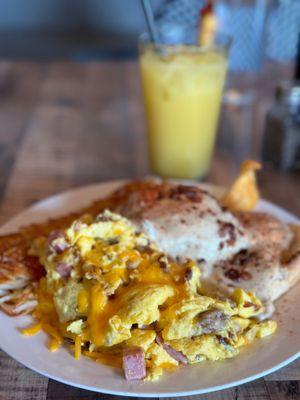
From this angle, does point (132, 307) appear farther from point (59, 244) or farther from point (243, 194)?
point (243, 194)

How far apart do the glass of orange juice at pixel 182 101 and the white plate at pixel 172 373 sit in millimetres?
873

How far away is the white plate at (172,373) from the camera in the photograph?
100cm

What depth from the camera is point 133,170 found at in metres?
2.09

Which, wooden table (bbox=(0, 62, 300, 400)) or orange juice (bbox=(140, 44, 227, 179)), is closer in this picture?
wooden table (bbox=(0, 62, 300, 400))

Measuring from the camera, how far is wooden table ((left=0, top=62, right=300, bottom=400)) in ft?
3.71

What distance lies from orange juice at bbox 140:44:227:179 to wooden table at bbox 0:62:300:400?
13cm

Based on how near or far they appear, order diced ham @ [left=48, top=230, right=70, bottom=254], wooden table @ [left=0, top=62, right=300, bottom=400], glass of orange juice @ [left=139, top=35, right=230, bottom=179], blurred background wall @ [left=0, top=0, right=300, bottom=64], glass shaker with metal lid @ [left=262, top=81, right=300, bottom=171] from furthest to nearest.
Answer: blurred background wall @ [left=0, top=0, right=300, bottom=64]
glass shaker with metal lid @ [left=262, top=81, right=300, bottom=171]
glass of orange juice @ [left=139, top=35, right=230, bottom=179]
diced ham @ [left=48, top=230, right=70, bottom=254]
wooden table @ [left=0, top=62, right=300, bottom=400]

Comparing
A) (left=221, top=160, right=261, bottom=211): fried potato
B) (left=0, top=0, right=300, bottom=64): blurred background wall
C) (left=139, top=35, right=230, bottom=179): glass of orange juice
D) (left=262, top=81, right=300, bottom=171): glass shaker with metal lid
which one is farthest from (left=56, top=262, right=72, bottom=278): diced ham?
(left=0, top=0, right=300, bottom=64): blurred background wall

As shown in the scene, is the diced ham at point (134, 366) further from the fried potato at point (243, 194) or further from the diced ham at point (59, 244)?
the fried potato at point (243, 194)

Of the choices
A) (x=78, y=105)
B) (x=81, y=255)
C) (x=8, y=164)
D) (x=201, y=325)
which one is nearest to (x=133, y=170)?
(x=8, y=164)

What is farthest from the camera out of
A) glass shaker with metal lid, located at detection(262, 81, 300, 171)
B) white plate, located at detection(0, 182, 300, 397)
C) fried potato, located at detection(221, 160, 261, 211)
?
glass shaker with metal lid, located at detection(262, 81, 300, 171)

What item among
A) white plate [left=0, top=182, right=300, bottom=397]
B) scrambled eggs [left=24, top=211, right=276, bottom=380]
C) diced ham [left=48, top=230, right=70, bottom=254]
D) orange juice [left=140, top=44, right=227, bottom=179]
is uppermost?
orange juice [left=140, top=44, right=227, bottom=179]

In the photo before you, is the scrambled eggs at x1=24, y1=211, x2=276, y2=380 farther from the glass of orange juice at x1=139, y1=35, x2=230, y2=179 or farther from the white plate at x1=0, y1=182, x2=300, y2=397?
the glass of orange juice at x1=139, y1=35, x2=230, y2=179

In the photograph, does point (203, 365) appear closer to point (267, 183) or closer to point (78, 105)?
point (267, 183)
